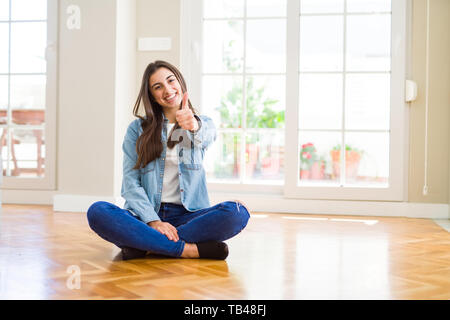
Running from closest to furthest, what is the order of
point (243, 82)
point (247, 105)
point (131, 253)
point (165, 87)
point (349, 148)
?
point (131, 253) → point (165, 87) → point (349, 148) → point (243, 82) → point (247, 105)

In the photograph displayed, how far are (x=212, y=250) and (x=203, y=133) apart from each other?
489 millimetres

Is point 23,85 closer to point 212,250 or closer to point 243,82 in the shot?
point 243,82

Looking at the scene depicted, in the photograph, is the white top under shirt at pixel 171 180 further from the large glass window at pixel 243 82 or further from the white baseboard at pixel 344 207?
the large glass window at pixel 243 82

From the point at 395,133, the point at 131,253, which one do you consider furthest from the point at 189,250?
the point at 395,133

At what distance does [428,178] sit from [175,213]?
92.4 inches

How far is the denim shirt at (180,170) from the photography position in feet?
7.20

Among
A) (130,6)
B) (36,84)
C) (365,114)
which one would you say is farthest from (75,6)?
(365,114)

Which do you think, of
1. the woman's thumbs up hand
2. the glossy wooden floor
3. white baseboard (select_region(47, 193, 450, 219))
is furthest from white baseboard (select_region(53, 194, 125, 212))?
the woman's thumbs up hand

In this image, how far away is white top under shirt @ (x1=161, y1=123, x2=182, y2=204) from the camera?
7.37 feet

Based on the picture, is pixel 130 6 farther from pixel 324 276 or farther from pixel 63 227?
pixel 324 276

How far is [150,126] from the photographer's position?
221cm

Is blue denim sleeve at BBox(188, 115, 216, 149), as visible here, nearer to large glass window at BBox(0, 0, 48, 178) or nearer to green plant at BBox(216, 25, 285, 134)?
green plant at BBox(216, 25, 285, 134)


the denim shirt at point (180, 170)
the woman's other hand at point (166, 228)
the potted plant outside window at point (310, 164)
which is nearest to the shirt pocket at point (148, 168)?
the denim shirt at point (180, 170)

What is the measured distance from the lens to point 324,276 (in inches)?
73.5
